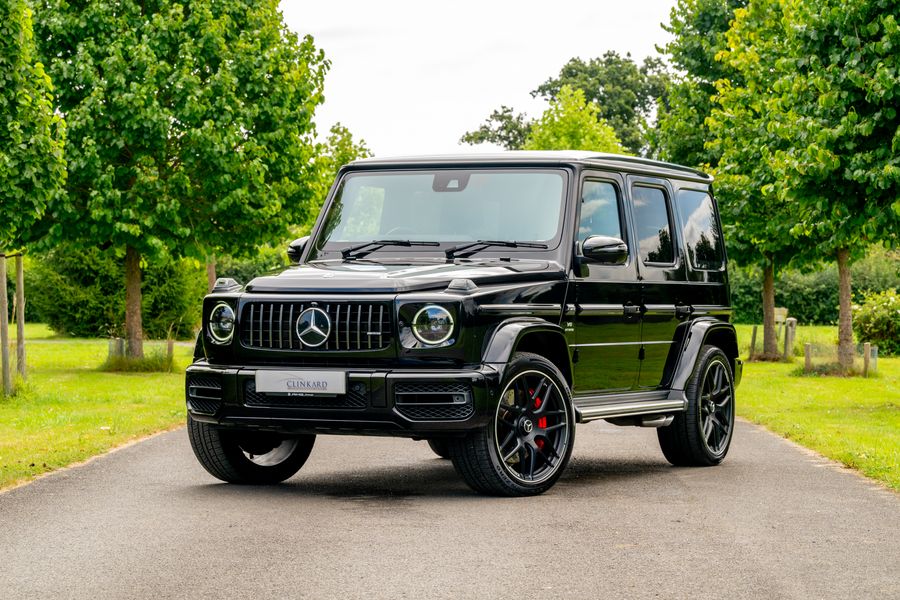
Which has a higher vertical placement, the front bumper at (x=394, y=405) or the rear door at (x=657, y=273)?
the rear door at (x=657, y=273)

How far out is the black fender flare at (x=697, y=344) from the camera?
37.3 feet

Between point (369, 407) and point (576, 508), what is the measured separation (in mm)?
1408

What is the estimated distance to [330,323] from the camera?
29.8ft

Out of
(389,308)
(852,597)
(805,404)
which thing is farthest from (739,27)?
(852,597)

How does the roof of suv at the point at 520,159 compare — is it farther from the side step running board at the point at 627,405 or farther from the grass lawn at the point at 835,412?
the grass lawn at the point at 835,412

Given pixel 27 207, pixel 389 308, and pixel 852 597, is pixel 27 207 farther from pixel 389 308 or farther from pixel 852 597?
pixel 852 597

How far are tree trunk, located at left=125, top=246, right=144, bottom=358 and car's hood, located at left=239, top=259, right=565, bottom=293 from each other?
679 inches

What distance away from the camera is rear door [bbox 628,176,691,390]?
11.1 metres

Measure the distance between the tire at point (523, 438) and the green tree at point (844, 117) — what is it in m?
7.68

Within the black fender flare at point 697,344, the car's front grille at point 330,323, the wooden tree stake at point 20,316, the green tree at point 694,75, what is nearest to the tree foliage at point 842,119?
the black fender flare at point 697,344

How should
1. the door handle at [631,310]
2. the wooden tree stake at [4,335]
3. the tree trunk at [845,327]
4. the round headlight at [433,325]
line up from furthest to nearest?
1. the tree trunk at [845,327]
2. the wooden tree stake at [4,335]
3. the door handle at [631,310]
4. the round headlight at [433,325]

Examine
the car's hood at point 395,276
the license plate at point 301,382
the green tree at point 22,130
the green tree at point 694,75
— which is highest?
the green tree at point 694,75

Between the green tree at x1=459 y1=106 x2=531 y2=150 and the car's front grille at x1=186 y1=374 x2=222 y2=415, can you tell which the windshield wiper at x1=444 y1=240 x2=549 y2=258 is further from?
the green tree at x1=459 y1=106 x2=531 y2=150

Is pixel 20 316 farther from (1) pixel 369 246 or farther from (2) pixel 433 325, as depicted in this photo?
(2) pixel 433 325
